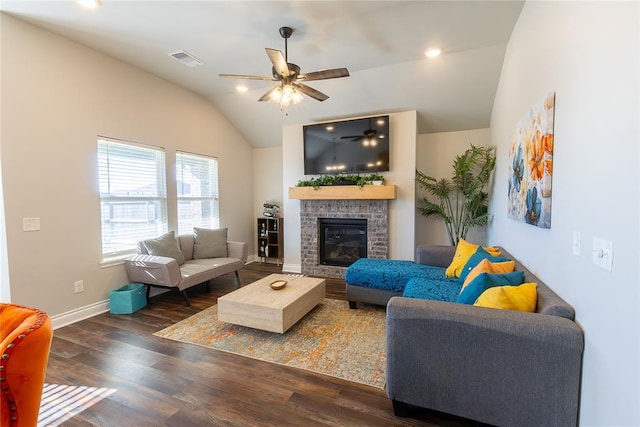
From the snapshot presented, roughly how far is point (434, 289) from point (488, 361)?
1100 millimetres

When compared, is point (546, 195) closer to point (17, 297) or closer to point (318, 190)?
point (318, 190)

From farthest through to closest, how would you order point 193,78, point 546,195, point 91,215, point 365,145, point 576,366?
point 365,145
point 193,78
point 91,215
point 546,195
point 576,366

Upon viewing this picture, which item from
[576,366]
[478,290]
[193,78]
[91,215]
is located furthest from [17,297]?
[576,366]

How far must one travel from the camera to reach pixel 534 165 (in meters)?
2.06

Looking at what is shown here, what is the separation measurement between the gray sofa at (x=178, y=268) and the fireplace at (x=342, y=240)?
1601 mm

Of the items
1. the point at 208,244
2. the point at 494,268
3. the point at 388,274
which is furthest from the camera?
the point at 208,244

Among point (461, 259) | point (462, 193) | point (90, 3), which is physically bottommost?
point (461, 259)

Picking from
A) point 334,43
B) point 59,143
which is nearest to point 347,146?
point 334,43

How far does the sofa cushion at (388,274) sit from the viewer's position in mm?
3088

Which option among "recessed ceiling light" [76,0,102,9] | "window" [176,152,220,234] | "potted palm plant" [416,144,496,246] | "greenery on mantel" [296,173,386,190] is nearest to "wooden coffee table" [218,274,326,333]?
"greenery on mantel" [296,173,386,190]

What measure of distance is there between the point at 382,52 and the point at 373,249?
2864mm

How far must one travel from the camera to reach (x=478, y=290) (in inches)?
75.1

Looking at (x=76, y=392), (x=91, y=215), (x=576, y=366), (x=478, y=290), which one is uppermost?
(x=91, y=215)

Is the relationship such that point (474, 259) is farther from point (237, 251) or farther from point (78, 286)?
point (78, 286)
